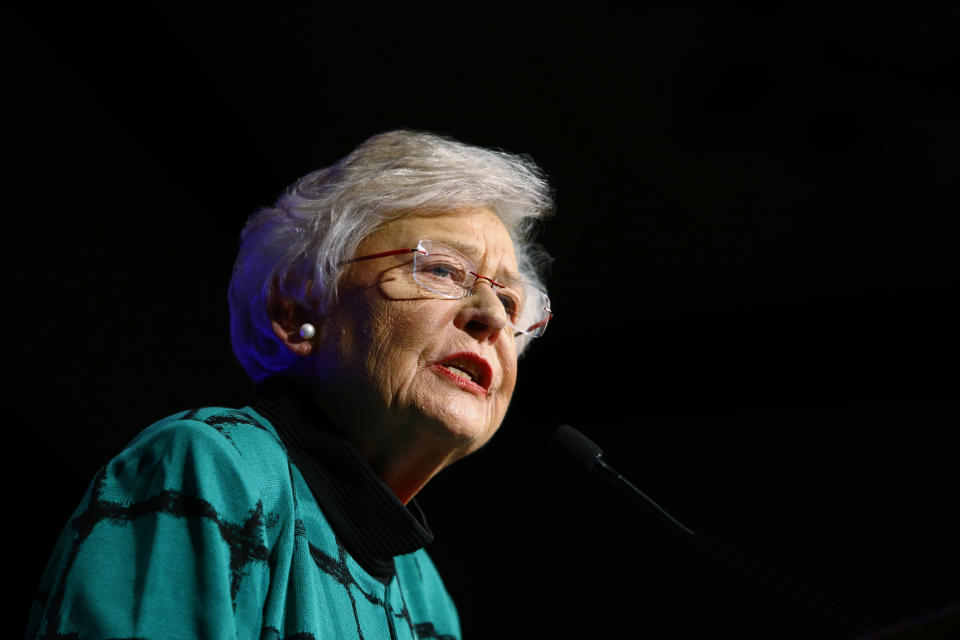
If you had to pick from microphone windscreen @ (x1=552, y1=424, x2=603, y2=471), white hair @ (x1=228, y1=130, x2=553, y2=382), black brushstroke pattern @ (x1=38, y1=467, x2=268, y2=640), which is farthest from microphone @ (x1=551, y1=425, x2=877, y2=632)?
black brushstroke pattern @ (x1=38, y1=467, x2=268, y2=640)

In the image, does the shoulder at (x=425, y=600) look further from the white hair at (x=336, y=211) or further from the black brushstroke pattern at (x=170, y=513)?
the black brushstroke pattern at (x=170, y=513)

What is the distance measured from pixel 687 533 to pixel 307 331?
0.82 metres

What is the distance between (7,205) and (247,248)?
66cm

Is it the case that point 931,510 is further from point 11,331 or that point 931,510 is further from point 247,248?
point 11,331

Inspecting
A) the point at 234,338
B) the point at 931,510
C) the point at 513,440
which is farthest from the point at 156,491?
the point at 931,510

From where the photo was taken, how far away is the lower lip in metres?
1.60

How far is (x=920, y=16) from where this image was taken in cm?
226

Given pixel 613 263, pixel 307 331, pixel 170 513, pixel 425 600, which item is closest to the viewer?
pixel 170 513

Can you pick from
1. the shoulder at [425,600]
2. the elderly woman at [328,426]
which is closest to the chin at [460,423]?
the elderly woman at [328,426]

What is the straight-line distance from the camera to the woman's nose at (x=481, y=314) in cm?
166

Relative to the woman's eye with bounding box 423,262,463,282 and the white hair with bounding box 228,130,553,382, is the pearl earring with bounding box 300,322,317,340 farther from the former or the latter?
the woman's eye with bounding box 423,262,463,282

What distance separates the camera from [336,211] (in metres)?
1.72


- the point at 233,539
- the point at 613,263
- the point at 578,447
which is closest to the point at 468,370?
the point at 578,447

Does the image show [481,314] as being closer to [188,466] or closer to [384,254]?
[384,254]
